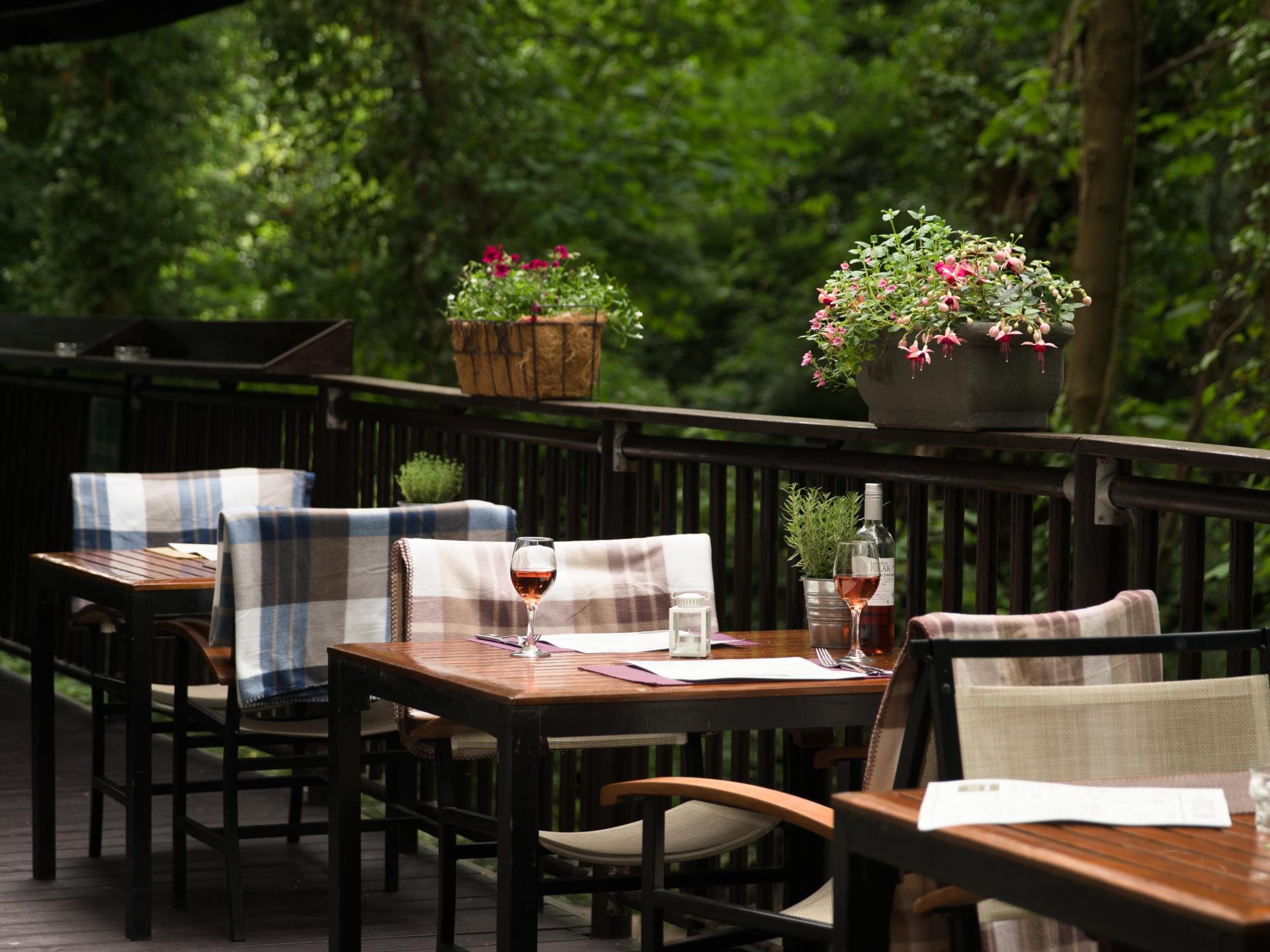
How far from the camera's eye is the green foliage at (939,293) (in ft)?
10.0

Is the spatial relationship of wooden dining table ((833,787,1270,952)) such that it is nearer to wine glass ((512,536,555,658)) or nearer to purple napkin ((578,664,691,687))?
purple napkin ((578,664,691,687))

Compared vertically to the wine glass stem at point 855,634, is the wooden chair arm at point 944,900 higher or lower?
lower

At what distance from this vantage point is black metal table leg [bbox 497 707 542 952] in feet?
8.06

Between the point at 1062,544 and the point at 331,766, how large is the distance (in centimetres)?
140

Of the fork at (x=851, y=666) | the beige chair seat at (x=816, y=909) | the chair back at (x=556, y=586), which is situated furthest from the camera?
the chair back at (x=556, y=586)

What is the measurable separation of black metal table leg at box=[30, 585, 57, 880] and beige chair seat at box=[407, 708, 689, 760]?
1552 mm

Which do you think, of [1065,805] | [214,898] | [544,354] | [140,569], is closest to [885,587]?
[1065,805]

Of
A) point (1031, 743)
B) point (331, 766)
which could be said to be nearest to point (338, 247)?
point (331, 766)

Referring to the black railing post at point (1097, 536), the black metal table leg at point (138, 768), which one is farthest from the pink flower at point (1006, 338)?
the black metal table leg at point (138, 768)

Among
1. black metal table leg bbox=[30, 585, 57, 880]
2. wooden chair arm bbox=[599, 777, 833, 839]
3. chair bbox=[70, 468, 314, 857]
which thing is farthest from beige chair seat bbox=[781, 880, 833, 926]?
chair bbox=[70, 468, 314, 857]

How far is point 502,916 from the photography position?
8.25 ft

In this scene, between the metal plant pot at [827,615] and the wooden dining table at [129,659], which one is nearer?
the metal plant pot at [827,615]

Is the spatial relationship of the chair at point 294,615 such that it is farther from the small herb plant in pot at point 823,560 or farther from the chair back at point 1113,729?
the chair back at point 1113,729

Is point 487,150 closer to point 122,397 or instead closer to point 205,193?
point 205,193
